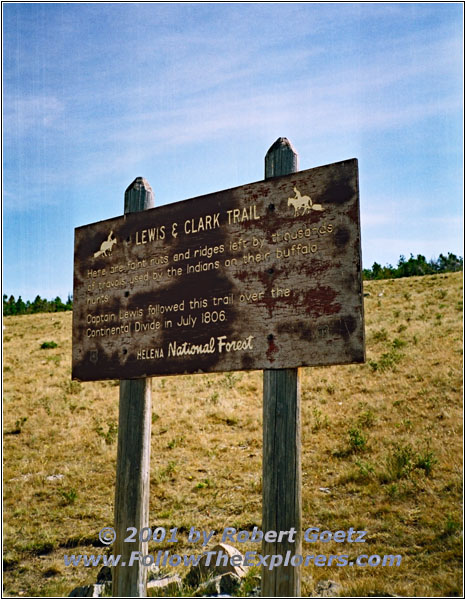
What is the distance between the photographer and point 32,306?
64.8 meters

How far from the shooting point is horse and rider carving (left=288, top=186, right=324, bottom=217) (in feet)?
14.4

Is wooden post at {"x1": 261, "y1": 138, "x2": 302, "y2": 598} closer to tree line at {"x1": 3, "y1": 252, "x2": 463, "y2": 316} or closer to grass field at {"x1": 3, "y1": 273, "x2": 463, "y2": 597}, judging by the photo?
grass field at {"x1": 3, "y1": 273, "x2": 463, "y2": 597}

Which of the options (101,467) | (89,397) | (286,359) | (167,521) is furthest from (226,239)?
(89,397)

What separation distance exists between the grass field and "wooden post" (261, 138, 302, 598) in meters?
3.09

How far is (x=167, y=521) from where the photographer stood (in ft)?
34.5

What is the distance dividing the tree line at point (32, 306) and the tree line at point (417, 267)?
103 ft

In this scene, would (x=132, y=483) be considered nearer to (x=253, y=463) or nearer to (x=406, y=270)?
(x=253, y=463)

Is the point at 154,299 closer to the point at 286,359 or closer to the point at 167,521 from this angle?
the point at 286,359

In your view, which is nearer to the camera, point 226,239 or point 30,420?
point 226,239

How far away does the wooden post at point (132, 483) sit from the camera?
16.9 ft

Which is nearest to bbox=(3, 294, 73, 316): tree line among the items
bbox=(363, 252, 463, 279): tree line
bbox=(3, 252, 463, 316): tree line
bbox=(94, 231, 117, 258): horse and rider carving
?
bbox=(3, 252, 463, 316): tree line

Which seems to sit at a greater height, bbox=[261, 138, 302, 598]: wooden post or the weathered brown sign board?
the weathered brown sign board

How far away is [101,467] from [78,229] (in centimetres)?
881

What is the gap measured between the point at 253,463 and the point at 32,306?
5664 cm
